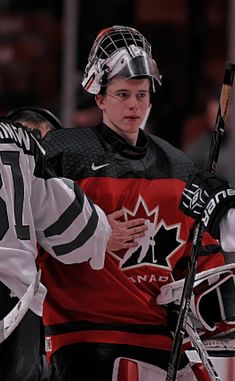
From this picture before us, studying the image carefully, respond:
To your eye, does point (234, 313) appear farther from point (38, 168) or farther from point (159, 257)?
point (38, 168)

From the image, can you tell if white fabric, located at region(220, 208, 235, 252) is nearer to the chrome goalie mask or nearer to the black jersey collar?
the black jersey collar

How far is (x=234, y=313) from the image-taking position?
420cm

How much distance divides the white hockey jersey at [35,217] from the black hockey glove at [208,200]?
23 cm

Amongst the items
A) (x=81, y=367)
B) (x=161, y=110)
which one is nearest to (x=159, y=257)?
(x=81, y=367)

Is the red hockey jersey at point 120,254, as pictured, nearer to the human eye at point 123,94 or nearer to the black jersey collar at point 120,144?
the black jersey collar at point 120,144

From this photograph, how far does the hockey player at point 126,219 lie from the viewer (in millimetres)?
4094

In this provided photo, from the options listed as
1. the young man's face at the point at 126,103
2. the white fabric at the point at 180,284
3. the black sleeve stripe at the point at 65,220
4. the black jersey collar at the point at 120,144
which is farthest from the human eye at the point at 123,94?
the white fabric at the point at 180,284

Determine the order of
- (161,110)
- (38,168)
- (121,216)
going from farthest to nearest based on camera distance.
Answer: (161,110), (121,216), (38,168)

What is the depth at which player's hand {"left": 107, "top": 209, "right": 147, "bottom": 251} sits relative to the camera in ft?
13.2

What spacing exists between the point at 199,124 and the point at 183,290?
4994 mm

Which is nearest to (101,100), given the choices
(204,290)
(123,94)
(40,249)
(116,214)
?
(123,94)

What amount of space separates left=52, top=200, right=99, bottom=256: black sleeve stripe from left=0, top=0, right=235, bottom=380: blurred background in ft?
15.3

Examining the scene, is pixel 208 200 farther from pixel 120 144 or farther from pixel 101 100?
pixel 101 100

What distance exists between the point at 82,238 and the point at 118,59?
0.53 meters
